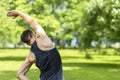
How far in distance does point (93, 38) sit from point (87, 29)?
4.24 ft

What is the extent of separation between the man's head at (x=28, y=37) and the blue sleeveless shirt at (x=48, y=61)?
3.1 inches

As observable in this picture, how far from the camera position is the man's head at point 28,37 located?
633cm

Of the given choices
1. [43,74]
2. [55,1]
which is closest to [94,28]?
[43,74]

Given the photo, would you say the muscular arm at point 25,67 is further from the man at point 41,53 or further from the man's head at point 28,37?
the man's head at point 28,37

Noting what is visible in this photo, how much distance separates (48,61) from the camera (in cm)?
644

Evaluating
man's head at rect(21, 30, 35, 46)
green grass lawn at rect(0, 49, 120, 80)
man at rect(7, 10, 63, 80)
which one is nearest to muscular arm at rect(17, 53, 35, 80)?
man at rect(7, 10, 63, 80)

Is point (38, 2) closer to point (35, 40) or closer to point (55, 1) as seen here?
point (55, 1)

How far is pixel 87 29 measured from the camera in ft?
99.2

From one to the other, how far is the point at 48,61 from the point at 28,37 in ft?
1.58

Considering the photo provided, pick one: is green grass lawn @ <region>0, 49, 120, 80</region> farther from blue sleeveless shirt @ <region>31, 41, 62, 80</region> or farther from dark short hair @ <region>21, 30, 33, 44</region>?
dark short hair @ <region>21, 30, 33, 44</region>

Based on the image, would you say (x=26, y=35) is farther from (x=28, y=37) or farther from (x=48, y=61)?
(x=48, y=61)

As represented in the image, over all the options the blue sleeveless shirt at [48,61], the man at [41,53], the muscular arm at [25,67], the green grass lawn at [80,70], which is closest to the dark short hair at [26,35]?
the man at [41,53]

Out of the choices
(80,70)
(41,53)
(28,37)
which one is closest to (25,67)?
(41,53)

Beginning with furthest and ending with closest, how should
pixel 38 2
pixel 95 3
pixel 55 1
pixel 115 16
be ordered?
pixel 55 1 < pixel 38 2 < pixel 95 3 < pixel 115 16
